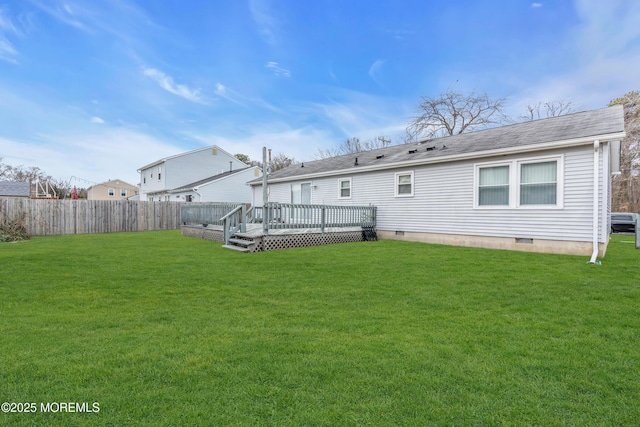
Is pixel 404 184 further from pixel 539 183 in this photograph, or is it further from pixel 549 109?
pixel 549 109

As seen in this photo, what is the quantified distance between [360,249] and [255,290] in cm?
515

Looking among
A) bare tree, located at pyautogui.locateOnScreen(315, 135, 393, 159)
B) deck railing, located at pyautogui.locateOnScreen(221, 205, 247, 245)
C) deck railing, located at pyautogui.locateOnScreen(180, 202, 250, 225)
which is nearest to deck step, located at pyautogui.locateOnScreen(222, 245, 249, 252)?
deck railing, located at pyautogui.locateOnScreen(221, 205, 247, 245)

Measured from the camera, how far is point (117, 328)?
328cm

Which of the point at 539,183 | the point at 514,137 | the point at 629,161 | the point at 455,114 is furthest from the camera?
the point at 455,114

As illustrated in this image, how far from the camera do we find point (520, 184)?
29.7 feet

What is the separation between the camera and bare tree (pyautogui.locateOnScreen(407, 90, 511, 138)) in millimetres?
25266

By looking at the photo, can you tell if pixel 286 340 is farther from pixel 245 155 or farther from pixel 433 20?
pixel 245 155

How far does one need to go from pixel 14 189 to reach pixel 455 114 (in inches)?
1393

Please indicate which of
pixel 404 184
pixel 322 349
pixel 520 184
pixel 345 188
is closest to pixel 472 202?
pixel 520 184

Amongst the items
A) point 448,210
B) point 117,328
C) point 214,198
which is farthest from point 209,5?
point 214,198

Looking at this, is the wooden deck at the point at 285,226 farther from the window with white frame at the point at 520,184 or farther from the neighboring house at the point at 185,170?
the neighboring house at the point at 185,170

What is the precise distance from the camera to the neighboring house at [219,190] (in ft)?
80.2

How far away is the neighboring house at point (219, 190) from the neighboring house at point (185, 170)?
0.18 meters

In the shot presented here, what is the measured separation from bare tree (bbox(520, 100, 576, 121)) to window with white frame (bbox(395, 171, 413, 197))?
18.0 m
